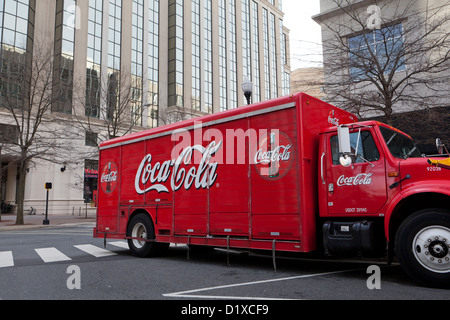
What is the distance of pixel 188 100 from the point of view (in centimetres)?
4391

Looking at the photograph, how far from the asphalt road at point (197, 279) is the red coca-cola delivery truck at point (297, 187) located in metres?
0.55

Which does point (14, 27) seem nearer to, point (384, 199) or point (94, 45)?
point (94, 45)

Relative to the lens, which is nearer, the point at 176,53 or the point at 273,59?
the point at 176,53

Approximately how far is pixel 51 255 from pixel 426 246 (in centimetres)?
932

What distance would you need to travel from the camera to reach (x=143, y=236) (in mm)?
9320

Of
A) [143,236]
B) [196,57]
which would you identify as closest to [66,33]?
[196,57]

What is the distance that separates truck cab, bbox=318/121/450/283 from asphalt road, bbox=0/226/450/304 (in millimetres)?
583

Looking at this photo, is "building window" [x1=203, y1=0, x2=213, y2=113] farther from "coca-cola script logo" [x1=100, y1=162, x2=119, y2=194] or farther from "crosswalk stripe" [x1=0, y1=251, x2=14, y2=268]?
"crosswalk stripe" [x1=0, y1=251, x2=14, y2=268]

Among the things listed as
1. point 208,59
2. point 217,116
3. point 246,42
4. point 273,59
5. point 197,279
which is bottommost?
point 197,279

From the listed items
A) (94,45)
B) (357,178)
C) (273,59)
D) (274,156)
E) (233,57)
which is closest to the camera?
(357,178)

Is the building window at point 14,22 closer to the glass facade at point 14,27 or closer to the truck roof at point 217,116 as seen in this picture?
the glass facade at point 14,27

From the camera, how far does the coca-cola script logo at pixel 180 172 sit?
7.81 meters

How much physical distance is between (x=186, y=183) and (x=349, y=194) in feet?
12.3
